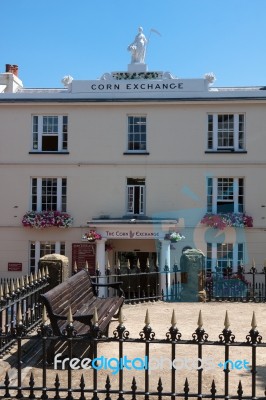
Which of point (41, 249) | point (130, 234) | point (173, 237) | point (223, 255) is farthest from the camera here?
point (41, 249)

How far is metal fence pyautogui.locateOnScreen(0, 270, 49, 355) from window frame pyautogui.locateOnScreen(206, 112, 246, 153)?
624 inches

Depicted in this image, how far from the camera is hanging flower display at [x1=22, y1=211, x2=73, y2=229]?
24016 mm

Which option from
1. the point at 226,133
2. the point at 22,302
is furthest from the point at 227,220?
the point at 22,302

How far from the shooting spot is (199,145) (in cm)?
2427

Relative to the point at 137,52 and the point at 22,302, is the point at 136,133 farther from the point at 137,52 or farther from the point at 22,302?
the point at 22,302

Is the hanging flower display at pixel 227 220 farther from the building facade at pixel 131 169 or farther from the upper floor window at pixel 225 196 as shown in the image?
the upper floor window at pixel 225 196

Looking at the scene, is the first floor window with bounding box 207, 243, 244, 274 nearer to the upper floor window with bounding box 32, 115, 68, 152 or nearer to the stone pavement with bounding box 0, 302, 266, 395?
the upper floor window with bounding box 32, 115, 68, 152

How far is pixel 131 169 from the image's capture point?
2448 centimetres

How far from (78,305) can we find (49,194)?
55.0 ft

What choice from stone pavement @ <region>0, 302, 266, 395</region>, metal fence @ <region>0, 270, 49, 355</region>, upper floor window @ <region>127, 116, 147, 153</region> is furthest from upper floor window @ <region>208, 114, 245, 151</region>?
metal fence @ <region>0, 270, 49, 355</region>

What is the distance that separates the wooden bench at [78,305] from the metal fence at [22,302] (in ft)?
1.92

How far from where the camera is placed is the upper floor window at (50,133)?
24.9 meters

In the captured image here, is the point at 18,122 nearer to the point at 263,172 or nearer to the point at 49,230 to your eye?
the point at 49,230

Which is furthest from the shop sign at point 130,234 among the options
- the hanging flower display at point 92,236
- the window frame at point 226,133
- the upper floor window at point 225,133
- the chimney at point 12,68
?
the chimney at point 12,68
